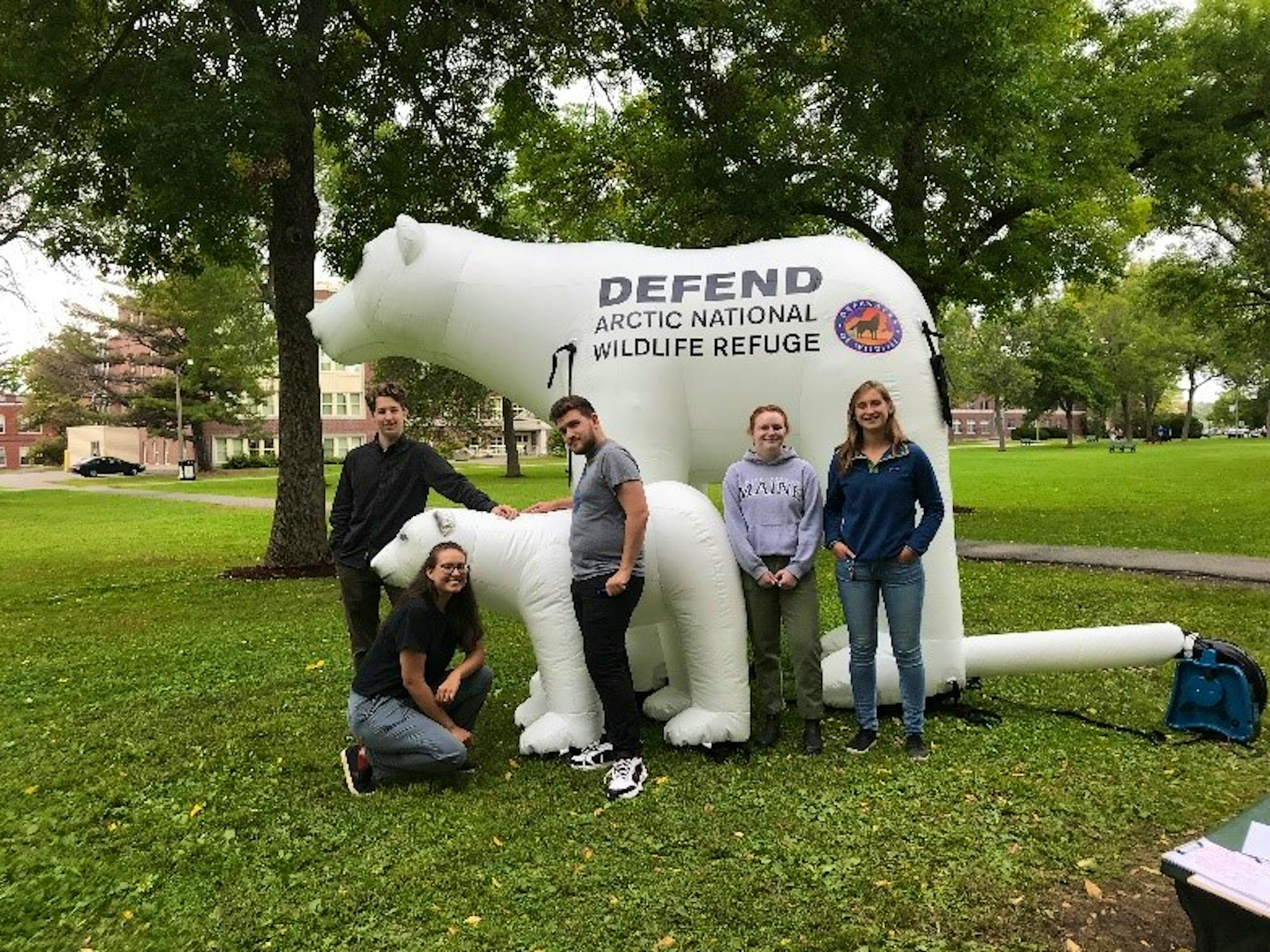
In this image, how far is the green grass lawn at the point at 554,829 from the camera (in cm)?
309

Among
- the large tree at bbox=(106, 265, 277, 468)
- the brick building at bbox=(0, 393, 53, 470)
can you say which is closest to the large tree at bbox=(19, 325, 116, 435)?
the large tree at bbox=(106, 265, 277, 468)

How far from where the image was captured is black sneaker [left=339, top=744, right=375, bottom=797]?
421 centimetres

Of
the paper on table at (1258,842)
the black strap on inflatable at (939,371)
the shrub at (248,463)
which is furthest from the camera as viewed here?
the shrub at (248,463)

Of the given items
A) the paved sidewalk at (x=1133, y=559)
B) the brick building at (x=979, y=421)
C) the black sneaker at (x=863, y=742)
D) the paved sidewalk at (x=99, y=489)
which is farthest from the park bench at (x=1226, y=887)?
the brick building at (x=979, y=421)

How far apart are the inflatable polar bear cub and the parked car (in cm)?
4909

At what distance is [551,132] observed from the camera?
14.1 meters

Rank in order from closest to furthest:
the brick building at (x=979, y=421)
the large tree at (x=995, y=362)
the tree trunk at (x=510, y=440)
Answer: the tree trunk at (x=510, y=440) < the large tree at (x=995, y=362) < the brick building at (x=979, y=421)

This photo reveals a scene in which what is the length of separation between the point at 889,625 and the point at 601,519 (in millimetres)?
1469

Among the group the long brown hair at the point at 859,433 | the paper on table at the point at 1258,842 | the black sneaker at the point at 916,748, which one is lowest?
the black sneaker at the point at 916,748

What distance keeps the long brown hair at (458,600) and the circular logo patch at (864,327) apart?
217 centimetres

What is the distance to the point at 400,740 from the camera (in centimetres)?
414

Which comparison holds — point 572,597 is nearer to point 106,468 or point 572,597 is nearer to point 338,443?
point 106,468

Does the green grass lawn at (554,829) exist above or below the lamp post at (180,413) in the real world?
below

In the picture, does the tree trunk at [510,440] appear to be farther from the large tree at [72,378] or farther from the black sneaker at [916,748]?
the black sneaker at [916,748]
